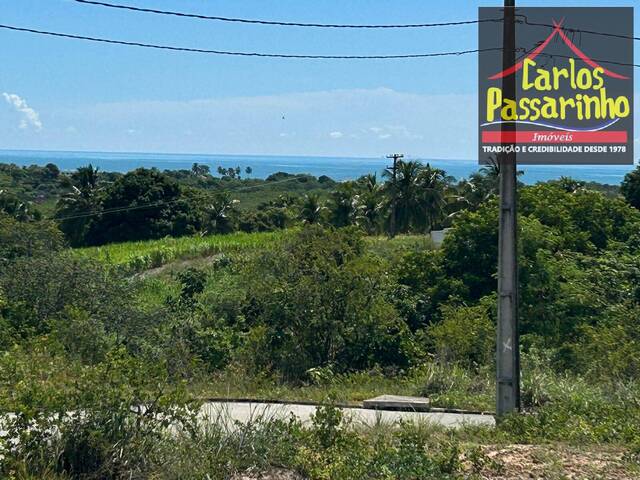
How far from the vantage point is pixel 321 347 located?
18.8 m

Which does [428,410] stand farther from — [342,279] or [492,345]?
[342,279]

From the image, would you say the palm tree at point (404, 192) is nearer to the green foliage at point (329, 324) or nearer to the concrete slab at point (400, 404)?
the green foliage at point (329, 324)

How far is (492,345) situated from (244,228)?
57.9m

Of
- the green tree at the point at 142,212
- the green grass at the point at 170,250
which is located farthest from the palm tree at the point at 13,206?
the green grass at the point at 170,250

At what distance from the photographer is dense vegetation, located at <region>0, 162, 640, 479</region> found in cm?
639

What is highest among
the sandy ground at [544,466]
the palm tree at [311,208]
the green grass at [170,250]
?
the palm tree at [311,208]

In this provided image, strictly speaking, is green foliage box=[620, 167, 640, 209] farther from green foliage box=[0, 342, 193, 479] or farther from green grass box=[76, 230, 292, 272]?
green foliage box=[0, 342, 193, 479]

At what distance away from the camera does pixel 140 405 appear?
6586mm

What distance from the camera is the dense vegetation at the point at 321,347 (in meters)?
6.39

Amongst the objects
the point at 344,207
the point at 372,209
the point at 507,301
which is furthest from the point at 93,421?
the point at 372,209

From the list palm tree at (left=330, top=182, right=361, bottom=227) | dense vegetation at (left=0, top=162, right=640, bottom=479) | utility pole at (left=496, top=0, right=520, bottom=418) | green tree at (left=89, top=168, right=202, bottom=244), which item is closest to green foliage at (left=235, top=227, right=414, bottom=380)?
dense vegetation at (left=0, top=162, right=640, bottom=479)

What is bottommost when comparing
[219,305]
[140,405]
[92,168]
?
[219,305]

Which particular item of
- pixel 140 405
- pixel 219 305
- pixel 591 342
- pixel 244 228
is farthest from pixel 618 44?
pixel 244 228

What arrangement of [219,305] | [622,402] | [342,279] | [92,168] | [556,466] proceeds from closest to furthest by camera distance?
[556,466], [622,402], [342,279], [219,305], [92,168]
